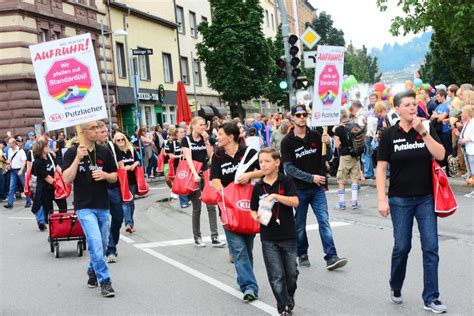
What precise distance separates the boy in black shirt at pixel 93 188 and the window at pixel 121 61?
29.6 metres

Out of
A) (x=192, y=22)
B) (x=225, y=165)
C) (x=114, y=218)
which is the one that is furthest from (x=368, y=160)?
(x=192, y=22)

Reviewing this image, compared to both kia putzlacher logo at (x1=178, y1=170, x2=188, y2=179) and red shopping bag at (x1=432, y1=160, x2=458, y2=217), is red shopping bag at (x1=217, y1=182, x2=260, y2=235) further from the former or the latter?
kia putzlacher logo at (x1=178, y1=170, x2=188, y2=179)

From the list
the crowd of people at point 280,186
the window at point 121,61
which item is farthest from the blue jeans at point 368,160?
the window at point 121,61

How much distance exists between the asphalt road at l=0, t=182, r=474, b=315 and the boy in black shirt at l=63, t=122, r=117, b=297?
1.41 feet

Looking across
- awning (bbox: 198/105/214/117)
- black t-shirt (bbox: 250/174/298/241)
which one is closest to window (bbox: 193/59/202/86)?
awning (bbox: 198/105/214/117)

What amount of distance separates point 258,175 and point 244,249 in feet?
2.46

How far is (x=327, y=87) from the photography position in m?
10.0

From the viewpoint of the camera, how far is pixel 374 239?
10.2m

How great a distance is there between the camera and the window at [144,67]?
3969 cm

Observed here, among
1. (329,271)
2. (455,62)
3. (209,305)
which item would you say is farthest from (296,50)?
(455,62)

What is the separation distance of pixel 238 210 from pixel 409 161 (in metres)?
1.72

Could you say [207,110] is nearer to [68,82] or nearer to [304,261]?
[304,261]

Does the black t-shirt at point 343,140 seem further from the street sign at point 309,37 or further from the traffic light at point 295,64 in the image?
the street sign at point 309,37

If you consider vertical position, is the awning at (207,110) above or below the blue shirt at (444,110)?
above
